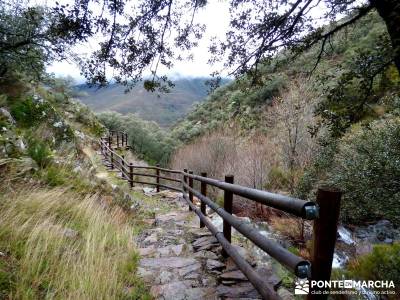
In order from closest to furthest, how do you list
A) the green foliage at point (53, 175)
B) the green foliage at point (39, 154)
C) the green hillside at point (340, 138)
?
the green foliage at point (53, 175), the green foliage at point (39, 154), the green hillside at point (340, 138)

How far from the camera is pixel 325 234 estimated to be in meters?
1.45

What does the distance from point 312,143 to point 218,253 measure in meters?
11.2

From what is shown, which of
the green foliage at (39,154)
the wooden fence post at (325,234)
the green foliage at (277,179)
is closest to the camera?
the wooden fence post at (325,234)

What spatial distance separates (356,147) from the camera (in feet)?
27.4

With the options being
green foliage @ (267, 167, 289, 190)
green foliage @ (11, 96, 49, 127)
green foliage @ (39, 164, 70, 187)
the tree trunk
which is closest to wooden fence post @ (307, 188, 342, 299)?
the tree trunk

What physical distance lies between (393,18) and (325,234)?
300 centimetres

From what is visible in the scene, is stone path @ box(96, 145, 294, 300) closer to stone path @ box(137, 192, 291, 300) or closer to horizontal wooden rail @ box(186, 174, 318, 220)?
stone path @ box(137, 192, 291, 300)

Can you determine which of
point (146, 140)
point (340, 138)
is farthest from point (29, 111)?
point (146, 140)

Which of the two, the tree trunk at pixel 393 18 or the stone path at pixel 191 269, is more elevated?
the tree trunk at pixel 393 18

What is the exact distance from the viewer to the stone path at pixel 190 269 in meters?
2.77

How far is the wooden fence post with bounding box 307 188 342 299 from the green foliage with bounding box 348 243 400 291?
4.21 m

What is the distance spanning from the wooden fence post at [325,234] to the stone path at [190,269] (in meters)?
1.33

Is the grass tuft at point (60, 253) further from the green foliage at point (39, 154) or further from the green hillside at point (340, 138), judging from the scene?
the green hillside at point (340, 138)

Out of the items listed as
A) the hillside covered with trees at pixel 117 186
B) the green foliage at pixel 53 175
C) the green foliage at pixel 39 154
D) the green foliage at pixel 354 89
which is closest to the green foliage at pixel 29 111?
the hillside covered with trees at pixel 117 186
